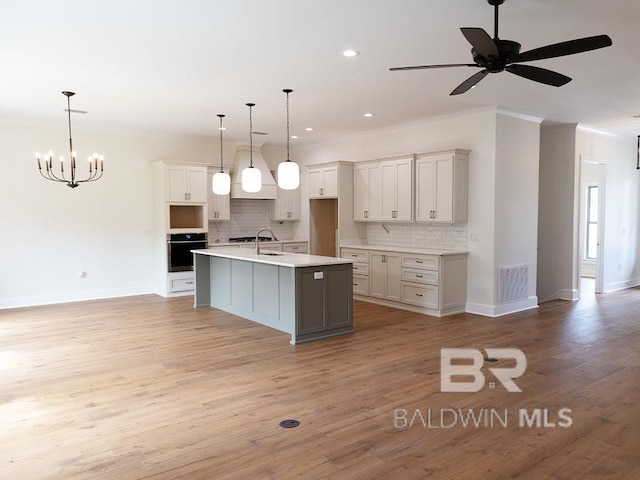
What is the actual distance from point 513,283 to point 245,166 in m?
5.27

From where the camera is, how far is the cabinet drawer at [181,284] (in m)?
8.27

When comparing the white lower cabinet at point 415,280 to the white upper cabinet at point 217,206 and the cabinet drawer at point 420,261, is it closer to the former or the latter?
the cabinet drawer at point 420,261

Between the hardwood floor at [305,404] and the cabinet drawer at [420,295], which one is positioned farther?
the cabinet drawer at [420,295]

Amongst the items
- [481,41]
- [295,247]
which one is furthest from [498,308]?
[481,41]

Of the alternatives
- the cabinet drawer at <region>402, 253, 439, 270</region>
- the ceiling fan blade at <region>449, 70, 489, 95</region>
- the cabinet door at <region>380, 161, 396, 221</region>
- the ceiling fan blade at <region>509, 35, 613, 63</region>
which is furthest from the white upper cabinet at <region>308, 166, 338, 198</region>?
the ceiling fan blade at <region>509, 35, 613, 63</region>

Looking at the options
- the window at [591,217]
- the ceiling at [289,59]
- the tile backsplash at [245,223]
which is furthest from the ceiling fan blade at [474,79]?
the window at [591,217]

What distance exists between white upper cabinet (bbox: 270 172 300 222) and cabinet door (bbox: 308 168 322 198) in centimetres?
105

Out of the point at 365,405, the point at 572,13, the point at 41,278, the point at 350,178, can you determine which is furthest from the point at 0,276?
the point at 572,13

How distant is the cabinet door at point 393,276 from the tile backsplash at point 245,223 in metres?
3.41

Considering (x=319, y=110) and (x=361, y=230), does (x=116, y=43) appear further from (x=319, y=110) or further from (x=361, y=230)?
(x=361, y=230)

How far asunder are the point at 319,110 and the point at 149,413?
4628 mm

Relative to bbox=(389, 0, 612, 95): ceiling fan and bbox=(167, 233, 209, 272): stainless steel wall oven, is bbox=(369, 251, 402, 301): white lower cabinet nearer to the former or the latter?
bbox=(167, 233, 209, 272): stainless steel wall oven

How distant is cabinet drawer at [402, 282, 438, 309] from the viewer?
6.70 meters

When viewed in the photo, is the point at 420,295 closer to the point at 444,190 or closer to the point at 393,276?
the point at 393,276
